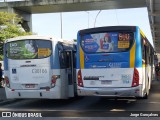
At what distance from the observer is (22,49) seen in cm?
1490

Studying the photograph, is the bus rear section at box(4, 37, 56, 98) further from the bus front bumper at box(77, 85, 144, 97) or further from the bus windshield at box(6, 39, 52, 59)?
the bus front bumper at box(77, 85, 144, 97)

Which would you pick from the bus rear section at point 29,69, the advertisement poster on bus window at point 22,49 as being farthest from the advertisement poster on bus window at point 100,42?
the advertisement poster on bus window at point 22,49

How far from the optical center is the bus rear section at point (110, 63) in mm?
13500

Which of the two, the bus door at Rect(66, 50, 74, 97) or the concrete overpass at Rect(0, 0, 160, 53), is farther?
the concrete overpass at Rect(0, 0, 160, 53)

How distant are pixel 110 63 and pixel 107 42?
2.64 feet

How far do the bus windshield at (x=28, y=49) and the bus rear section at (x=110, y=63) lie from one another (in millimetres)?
1252

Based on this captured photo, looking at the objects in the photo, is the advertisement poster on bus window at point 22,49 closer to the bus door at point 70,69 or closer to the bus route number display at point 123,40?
the bus door at point 70,69

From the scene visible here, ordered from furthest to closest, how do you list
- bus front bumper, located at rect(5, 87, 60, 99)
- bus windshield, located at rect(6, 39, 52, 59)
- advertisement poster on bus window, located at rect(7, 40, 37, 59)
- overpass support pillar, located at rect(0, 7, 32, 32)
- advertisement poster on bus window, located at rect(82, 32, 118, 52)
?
overpass support pillar, located at rect(0, 7, 32, 32), advertisement poster on bus window, located at rect(7, 40, 37, 59), bus windshield, located at rect(6, 39, 52, 59), bus front bumper, located at rect(5, 87, 60, 99), advertisement poster on bus window, located at rect(82, 32, 118, 52)

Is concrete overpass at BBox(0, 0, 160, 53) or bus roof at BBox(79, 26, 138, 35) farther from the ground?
concrete overpass at BBox(0, 0, 160, 53)

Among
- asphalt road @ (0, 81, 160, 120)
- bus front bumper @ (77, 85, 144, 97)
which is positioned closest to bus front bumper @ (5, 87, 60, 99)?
asphalt road @ (0, 81, 160, 120)

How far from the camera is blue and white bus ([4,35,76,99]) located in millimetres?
14344

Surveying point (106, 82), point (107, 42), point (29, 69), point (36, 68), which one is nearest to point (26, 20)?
point (29, 69)

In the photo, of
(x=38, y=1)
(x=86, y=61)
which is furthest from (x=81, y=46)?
(x=38, y=1)

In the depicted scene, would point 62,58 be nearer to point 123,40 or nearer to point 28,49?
point 28,49
